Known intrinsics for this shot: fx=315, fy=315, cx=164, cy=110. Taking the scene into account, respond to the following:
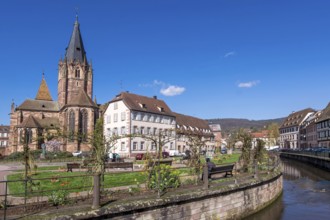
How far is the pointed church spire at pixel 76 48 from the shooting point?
7812 cm

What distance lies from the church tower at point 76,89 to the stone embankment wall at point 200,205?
175ft

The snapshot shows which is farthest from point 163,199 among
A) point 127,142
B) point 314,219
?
point 127,142

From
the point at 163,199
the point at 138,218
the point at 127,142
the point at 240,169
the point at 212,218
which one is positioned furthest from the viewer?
the point at 127,142

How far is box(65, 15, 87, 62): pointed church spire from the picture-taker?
78.1 m

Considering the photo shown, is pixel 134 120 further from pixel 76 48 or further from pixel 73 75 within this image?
pixel 76 48

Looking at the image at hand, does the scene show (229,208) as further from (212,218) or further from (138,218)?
(138,218)

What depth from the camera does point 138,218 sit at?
1002 centimetres

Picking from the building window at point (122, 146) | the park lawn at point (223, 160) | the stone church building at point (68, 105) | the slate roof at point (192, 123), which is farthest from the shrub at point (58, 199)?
the slate roof at point (192, 123)

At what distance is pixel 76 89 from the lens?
7556 centimetres

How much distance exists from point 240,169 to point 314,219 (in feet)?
28.1

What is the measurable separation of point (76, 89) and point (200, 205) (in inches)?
2669

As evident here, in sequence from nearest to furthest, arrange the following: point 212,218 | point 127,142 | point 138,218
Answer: point 138,218, point 212,218, point 127,142

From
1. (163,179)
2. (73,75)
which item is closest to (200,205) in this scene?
(163,179)

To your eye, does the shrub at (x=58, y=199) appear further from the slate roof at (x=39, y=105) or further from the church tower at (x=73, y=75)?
the slate roof at (x=39, y=105)
